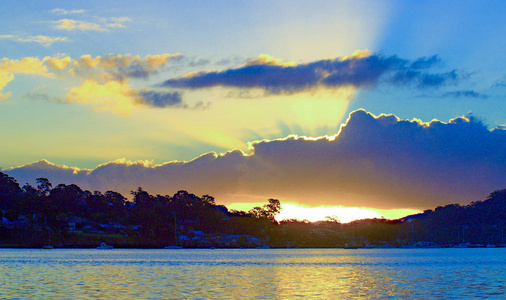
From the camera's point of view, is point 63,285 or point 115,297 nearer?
point 115,297

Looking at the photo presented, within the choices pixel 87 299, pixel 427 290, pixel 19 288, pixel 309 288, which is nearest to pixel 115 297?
pixel 87 299

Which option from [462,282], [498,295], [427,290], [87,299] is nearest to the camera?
[87,299]

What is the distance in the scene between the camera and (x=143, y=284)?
274ft

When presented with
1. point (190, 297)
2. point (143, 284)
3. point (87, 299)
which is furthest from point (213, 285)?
point (87, 299)

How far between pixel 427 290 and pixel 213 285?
26.9 metres

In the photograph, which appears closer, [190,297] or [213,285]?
[190,297]

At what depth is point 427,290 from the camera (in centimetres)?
7881

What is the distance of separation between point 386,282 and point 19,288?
50.2 metres

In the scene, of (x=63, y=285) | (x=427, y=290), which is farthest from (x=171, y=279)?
(x=427, y=290)

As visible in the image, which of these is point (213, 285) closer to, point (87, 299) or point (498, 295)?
point (87, 299)

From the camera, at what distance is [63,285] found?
80000 mm

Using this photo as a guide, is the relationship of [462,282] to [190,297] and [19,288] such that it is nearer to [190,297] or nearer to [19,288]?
[190,297]

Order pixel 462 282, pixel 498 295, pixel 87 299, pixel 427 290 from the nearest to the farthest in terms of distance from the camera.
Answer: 1. pixel 87 299
2. pixel 498 295
3. pixel 427 290
4. pixel 462 282

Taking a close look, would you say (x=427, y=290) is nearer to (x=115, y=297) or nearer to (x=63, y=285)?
(x=115, y=297)
